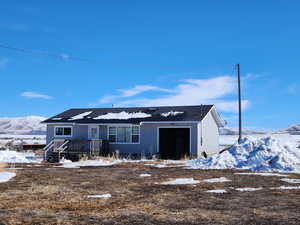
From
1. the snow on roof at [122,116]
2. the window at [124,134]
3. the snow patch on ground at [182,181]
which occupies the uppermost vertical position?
the snow on roof at [122,116]

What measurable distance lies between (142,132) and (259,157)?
38.1ft

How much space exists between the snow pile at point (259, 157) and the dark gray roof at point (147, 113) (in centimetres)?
679

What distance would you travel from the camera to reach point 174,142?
31.0 m

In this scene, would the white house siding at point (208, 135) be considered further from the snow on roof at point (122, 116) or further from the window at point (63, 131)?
the window at point (63, 131)

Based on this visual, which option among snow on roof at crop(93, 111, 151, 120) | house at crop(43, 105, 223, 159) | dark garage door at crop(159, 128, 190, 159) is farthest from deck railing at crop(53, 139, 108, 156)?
dark garage door at crop(159, 128, 190, 159)

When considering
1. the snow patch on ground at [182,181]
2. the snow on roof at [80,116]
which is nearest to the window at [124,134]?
the snow on roof at [80,116]

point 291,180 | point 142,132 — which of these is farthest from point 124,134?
A: point 291,180

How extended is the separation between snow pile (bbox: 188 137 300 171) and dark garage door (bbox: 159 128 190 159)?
803 centimetres

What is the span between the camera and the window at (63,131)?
32125 mm

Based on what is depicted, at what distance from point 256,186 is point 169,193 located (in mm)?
3463

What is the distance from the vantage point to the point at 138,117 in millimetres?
30719

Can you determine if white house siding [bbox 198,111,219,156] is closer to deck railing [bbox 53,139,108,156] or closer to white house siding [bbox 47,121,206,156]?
white house siding [bbox 47,121,206,156]

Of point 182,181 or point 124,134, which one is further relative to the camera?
point 124,134

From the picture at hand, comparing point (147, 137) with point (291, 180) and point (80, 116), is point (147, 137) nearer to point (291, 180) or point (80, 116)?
point (80, 116)
